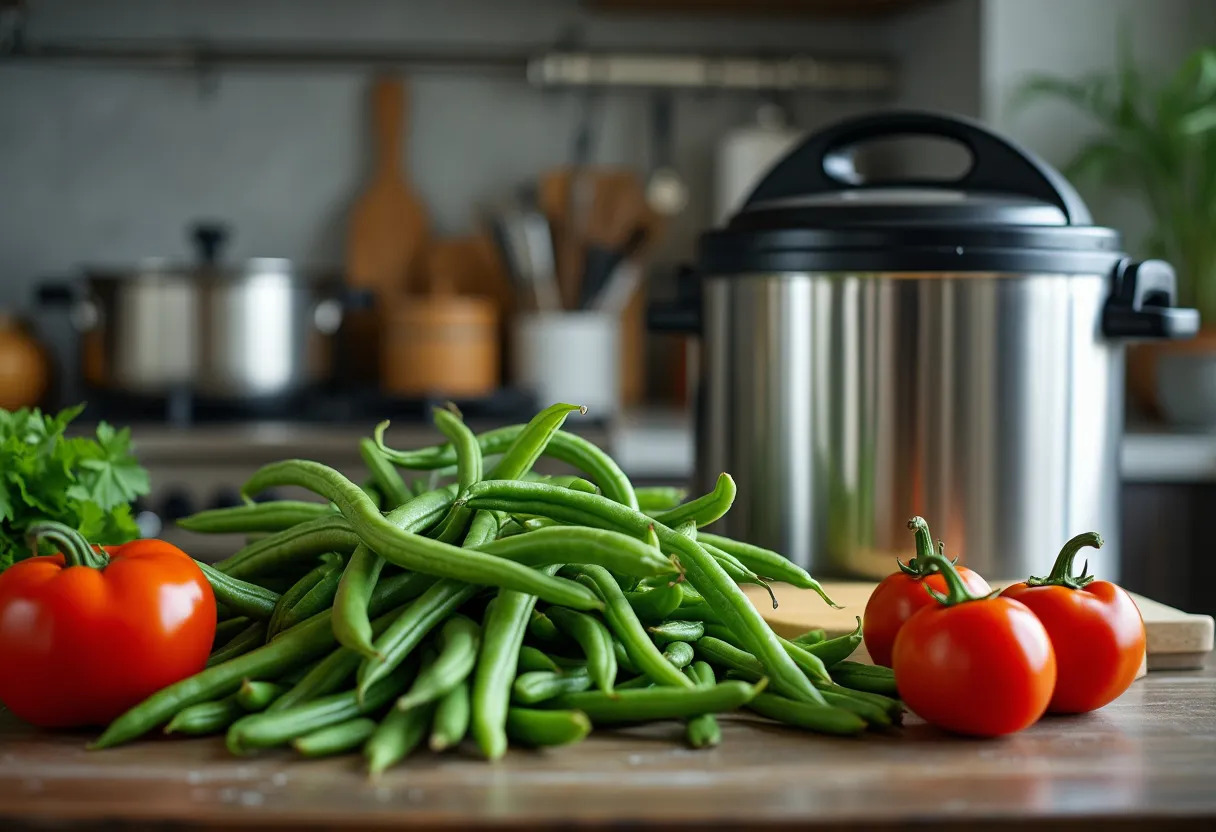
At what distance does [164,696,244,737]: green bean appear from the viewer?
0.84 meters

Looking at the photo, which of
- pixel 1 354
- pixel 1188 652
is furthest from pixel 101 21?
pixel 1188 652

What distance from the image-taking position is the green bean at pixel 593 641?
88 cm

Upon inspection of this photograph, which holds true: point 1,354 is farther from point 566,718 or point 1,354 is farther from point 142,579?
point 566,718

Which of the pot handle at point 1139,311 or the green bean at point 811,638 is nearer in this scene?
the green bean at point 811,638

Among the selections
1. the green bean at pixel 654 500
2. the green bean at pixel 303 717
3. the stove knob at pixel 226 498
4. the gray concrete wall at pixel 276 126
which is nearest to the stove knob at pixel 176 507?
the stove knob at pixel 226 498

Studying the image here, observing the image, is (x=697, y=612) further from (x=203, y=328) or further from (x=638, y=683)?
(x=203, y=328)

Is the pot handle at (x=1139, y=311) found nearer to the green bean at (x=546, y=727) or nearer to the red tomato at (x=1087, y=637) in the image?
the red tomato at (x=1087, y=637)

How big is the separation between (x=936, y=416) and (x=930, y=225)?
19 cm

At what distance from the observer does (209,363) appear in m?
2.91

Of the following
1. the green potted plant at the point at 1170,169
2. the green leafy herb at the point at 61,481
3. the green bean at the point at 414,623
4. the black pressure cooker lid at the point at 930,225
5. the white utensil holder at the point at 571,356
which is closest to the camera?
the green bean at the point at 414,623

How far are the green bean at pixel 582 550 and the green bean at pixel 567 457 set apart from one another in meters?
0.13

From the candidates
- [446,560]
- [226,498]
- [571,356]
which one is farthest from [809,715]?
[571,356]

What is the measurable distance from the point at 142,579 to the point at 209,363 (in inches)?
83.7

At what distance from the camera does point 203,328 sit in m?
2.89
